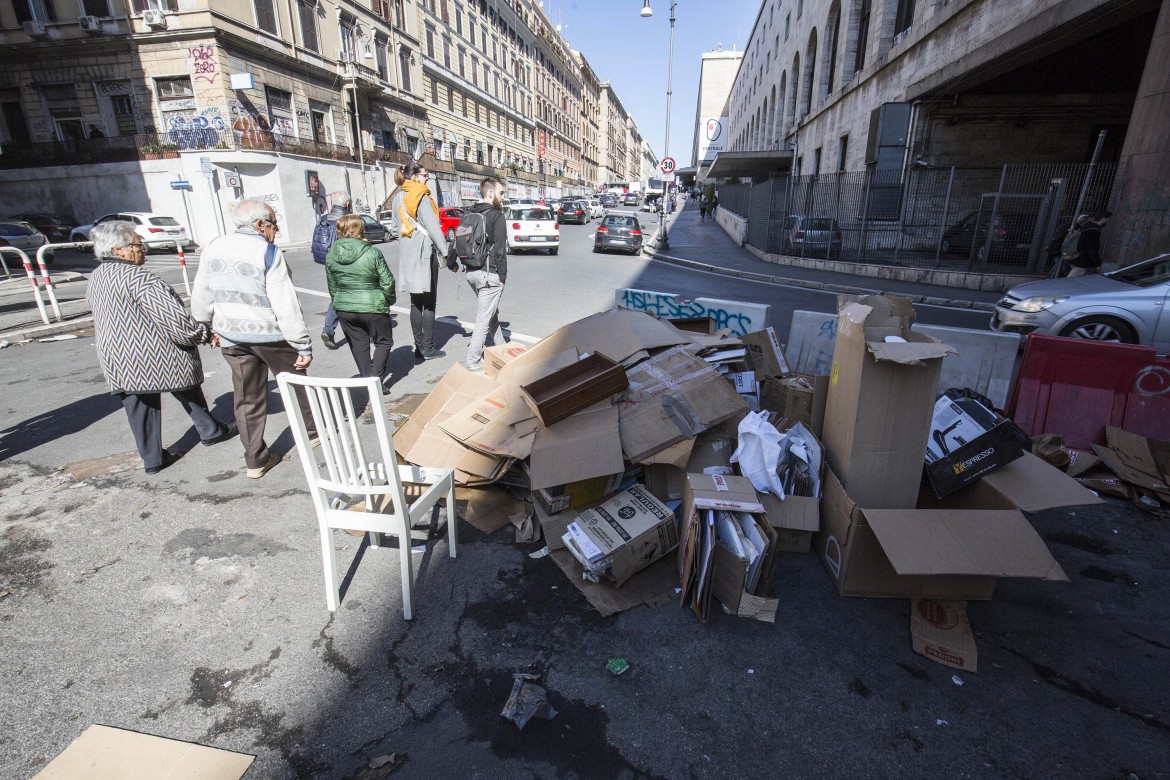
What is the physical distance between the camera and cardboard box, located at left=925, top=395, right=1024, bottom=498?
3037 millimetres

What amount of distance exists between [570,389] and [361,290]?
2802 mm

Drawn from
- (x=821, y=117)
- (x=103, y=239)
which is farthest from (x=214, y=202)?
(x=821, y=117)

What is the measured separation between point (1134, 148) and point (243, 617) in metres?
14.8

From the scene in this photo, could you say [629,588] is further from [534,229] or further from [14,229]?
[14,229]

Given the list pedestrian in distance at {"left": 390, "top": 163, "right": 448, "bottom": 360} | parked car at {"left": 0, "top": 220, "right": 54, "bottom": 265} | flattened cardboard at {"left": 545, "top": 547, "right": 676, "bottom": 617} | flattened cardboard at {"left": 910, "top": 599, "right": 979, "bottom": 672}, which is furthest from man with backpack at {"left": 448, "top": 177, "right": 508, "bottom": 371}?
parked car at {"left": 0, "top": 220, "right": 54, "bottom": 265}

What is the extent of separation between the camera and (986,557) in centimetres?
240

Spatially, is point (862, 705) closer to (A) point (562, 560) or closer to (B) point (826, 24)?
(A) point (562, 560)

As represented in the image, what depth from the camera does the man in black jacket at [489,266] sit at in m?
5.78

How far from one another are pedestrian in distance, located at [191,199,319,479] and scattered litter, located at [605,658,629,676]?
2.59 meters

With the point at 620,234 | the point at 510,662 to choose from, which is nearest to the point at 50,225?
the point at 620,234

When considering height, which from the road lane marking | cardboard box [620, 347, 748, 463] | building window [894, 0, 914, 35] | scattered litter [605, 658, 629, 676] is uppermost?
building window [894, 0, 914, 35]

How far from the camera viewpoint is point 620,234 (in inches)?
777

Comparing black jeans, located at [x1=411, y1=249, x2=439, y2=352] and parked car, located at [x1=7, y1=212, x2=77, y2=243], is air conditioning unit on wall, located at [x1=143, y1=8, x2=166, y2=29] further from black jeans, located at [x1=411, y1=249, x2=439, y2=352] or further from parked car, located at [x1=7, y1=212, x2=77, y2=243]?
black jeans, located at [x1=411, y1=249, x2=439, y2=352]

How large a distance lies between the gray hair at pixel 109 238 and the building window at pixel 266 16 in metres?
30.8
